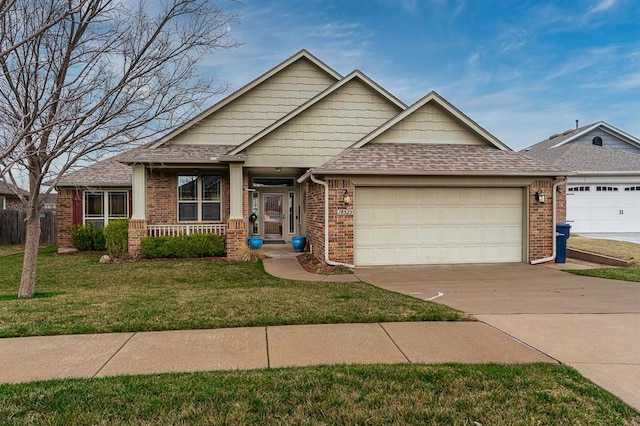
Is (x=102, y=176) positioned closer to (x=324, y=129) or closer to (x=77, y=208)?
(x=77, y=208)

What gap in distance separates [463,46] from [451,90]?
134 inches

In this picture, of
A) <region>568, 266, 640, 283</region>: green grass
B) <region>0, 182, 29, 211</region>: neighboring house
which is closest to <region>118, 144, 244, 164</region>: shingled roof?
<region>568, 266, 640, 283</region>: green grass

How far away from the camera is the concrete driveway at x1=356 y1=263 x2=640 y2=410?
4207 millimetres

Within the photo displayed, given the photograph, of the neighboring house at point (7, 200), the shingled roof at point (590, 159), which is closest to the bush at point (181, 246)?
the shingled roof at point (590, 159)

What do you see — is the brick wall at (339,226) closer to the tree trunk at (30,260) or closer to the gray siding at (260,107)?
the gray siding at (260,107)

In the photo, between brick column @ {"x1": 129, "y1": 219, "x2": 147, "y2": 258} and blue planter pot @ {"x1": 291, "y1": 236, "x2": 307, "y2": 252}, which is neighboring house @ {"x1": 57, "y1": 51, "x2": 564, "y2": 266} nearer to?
brick column @ {"x1": 129, "y1": 219, "x2": 147, "y2": 258}

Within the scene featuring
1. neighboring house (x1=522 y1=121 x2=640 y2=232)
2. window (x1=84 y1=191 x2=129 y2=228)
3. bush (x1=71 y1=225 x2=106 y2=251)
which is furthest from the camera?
neighboring house (x1=522 y1=121 x2=640 y2=232)

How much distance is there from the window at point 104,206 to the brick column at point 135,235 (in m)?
3.92

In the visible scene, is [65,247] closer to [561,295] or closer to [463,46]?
[561,295]

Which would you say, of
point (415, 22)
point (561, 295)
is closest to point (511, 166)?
point (561, 295)

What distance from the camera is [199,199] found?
14.8 meters

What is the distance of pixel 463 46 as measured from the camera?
18219 millimetres

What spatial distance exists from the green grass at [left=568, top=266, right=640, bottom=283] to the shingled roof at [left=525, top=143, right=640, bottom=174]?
9.00 meters

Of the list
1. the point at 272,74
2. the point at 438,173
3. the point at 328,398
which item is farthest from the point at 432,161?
the point at 328,398
